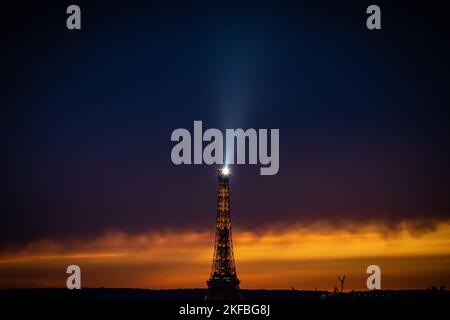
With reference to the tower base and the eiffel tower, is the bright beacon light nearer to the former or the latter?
the eiffel tower

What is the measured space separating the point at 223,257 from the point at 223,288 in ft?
18.7

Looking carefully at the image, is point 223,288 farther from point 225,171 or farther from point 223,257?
point 225,171

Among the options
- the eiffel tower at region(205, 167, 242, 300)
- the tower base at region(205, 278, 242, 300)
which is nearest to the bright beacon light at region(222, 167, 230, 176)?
the eiffel tower at region(205, 167, 242, 300)

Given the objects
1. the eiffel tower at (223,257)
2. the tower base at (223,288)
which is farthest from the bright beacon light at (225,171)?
the tower base at (223,288)

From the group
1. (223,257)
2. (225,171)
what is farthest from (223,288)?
(225,171)

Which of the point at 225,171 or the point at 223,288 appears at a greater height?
the point at 225,171

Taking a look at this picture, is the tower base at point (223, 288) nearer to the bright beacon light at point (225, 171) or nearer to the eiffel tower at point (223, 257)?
the eiffel tower at point (223, 257)

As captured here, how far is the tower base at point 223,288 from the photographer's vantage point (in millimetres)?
154750

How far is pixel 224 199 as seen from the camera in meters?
149

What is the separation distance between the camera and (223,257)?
15375 cm

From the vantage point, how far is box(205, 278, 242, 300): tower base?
154750 mm
